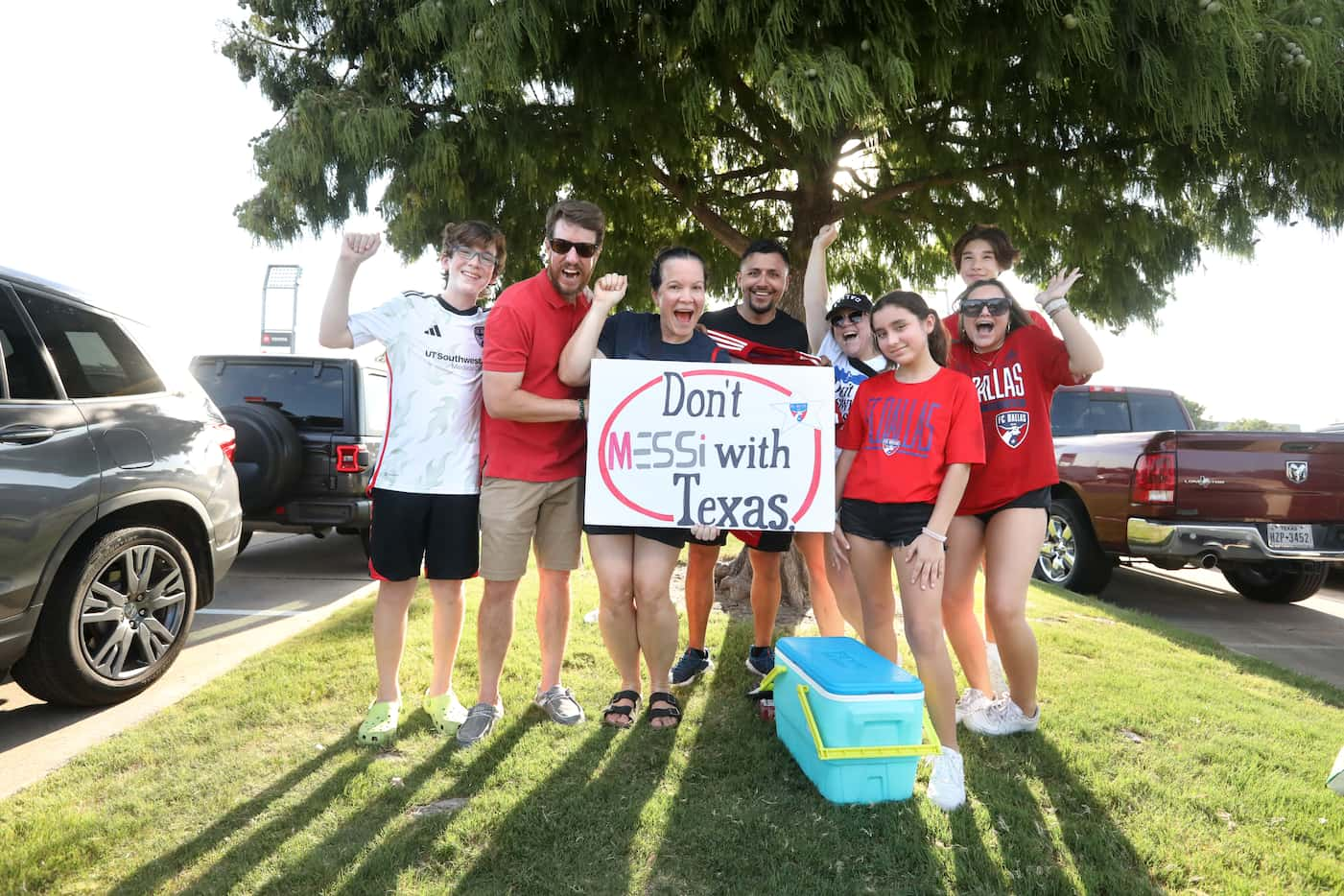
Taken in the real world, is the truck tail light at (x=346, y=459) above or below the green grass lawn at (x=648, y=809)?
above

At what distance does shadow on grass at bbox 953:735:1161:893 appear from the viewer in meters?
2.30

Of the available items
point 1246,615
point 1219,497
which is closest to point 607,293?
point 1219,497

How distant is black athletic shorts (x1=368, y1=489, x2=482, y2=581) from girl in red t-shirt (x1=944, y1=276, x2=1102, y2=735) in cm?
201

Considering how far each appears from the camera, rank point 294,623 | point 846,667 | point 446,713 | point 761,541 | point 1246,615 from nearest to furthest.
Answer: point 846,667 → point 446,713 → point 761,541 → point 294,623 → point 1246,615

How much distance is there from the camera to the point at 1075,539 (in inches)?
Result: 272

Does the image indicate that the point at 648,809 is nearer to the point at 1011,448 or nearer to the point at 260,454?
the point at 1011,448

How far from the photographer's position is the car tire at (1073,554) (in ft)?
22.4

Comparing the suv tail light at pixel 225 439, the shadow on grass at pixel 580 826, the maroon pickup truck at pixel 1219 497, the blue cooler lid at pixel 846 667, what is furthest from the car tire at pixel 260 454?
the maroon pickup truck at pixel 1219 497

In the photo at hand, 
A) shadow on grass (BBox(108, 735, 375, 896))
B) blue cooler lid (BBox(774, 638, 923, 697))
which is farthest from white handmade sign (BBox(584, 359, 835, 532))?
shadow on grass (BBox(108, 735, 375, 896))

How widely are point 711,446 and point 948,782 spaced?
145cm

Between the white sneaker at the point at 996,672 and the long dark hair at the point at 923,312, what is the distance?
1.64 meters

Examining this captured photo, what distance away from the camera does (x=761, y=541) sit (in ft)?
11.6

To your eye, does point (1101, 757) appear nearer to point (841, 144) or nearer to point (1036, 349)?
point (1036, 349)

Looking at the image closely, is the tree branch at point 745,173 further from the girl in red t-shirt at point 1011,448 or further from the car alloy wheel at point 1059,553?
the car alloy wheel at point 1059,553
